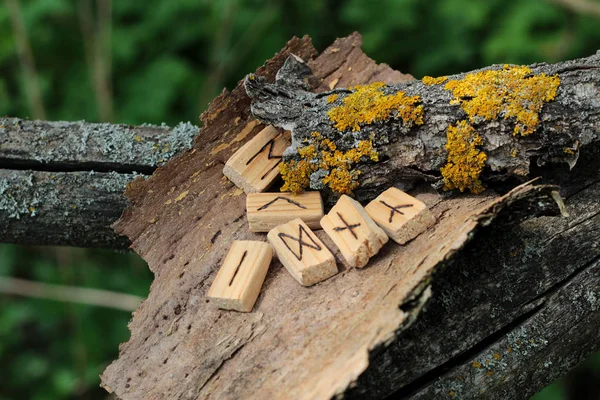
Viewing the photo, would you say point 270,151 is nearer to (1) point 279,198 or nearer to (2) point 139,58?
(1) point 279,198

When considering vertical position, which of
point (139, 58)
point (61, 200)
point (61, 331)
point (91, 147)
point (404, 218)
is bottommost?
point (404, 218)

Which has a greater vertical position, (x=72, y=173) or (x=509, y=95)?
(x=72, y=173)

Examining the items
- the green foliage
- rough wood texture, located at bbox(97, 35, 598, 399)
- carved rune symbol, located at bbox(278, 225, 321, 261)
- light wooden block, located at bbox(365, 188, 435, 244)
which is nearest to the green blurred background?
the green foliage

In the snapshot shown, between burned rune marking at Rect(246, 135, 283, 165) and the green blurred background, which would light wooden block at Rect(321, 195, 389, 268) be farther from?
the green blurred background

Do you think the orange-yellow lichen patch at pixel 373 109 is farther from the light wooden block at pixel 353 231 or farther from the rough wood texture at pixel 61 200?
the rough wood texture at pixel 61 200

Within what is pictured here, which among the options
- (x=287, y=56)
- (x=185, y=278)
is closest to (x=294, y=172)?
(x=185, y=278)

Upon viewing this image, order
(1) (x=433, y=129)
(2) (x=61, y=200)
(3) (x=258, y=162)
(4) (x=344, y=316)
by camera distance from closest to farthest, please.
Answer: (4) (x=344, y=316)
(1) (x=433, y=129)
(3) (x=258, y=162)
(2) (x=61, y=200)

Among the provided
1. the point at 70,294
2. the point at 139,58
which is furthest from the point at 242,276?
the point at 139,58
